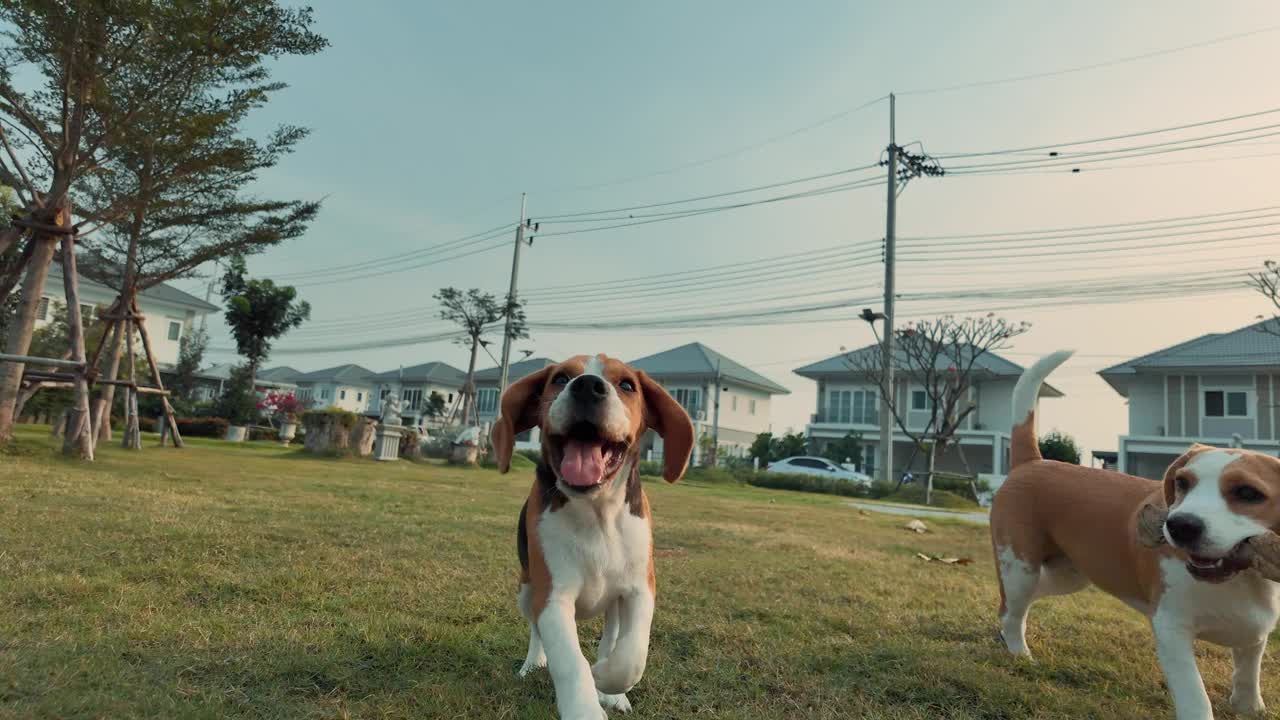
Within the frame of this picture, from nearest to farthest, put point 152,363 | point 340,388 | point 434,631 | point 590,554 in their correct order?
point 590,554 < point 434,631 < point 152,363 < point 340,388

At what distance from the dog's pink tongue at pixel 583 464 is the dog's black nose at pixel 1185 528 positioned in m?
1.97

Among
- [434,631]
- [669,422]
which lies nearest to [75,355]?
[434,631]

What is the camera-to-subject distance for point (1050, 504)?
12.0 ft

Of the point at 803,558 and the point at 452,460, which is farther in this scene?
the point at 452,460

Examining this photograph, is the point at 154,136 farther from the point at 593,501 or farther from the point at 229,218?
the point at 593,501

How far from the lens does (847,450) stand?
130 ft

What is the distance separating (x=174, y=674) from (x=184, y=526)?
3509 millimetres

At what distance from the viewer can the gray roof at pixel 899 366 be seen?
1494 inches

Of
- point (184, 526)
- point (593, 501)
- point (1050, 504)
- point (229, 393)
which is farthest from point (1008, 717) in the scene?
point (229, 393)

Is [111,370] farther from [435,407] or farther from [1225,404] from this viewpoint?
[435,407]

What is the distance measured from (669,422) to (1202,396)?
38.1 m

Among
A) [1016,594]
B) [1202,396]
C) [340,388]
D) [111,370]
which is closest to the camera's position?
[1016,594]

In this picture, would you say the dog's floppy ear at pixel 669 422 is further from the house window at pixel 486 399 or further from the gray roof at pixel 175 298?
the house window at pixel 486 399

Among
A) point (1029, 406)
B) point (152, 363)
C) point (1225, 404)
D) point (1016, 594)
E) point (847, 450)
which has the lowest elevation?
point (1016, 594)
